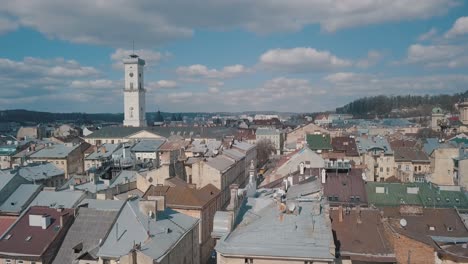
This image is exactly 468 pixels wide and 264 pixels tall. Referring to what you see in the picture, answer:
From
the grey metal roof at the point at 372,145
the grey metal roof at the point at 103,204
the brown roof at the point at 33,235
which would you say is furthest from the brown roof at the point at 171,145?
the brown roof at the point at 33,235

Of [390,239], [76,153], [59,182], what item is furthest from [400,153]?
[76,153]

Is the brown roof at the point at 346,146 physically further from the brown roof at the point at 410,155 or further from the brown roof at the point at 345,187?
the brown roof at the point at 345,187

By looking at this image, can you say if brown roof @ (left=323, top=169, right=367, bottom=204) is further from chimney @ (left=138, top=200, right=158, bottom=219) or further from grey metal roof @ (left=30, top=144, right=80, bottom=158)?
grey metal roof @ (left=30, top=144, right=80, bottom=158)

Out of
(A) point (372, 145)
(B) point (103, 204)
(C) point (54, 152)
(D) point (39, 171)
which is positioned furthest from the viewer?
(C) point (54, 152)

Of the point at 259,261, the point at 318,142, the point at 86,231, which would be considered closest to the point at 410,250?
the point at 259,261

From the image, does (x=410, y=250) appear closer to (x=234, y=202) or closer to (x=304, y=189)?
(x=234, y=202)

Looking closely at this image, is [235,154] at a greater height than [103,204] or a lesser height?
greater

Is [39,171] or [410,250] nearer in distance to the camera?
[410,250]
